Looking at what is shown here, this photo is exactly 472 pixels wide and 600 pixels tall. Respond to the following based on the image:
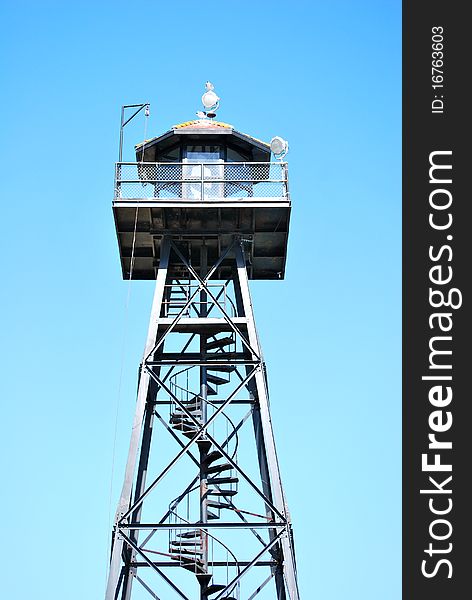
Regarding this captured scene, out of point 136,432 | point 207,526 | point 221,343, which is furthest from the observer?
point 221,343

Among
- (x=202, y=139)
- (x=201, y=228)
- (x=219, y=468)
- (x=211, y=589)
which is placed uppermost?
(x=202, y=139)

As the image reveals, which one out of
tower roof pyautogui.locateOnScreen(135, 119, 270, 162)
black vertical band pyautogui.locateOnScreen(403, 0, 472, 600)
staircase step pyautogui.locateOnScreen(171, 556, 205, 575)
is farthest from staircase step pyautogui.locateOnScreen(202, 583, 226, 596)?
tower roof pyautogui.locateOnScreen(135, 119, 270, 162)

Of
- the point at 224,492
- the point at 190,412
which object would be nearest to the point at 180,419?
the point at 190,412

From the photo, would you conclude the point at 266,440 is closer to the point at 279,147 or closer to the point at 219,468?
the point at 219,468

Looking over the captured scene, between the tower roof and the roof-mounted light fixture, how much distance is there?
2.92 feet

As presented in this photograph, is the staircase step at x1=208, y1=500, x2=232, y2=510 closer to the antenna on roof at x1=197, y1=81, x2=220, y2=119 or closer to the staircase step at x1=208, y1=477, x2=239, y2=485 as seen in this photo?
the staircase step at x1=208, y1=477, x2=239, y2=485

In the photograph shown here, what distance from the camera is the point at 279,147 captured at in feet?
70.9

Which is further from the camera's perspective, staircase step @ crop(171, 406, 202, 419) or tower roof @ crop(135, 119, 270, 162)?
tower roof @ crop(135, 119, 270, 162)

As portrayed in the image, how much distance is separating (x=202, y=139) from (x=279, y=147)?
223 cm

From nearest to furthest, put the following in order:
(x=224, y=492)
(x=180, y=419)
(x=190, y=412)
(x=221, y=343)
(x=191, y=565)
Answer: (x=191, y=565)
(x=224, y=492)
(x=180, y=419)
(x=190, y=412)
(x=221, y=343)

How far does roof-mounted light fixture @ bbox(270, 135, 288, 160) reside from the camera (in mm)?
21531

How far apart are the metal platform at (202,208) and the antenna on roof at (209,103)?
6.43ft

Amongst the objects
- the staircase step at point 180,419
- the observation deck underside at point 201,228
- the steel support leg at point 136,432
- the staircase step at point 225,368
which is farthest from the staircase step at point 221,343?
the observation deck underside at point 201,228

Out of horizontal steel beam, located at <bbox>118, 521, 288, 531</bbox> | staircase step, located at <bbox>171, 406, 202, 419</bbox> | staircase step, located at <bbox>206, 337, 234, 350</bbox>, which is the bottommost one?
horizontal steel beam, located at <bbox>118, 521, 288, 531</bbox>
